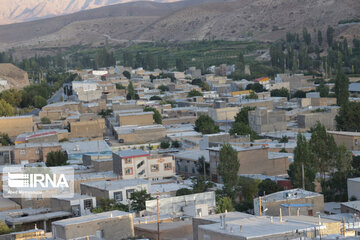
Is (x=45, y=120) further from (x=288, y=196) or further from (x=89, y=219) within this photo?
(x=89, y=219)

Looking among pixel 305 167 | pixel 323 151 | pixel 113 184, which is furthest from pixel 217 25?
pixel 113 184

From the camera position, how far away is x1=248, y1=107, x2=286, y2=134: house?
1384 inches

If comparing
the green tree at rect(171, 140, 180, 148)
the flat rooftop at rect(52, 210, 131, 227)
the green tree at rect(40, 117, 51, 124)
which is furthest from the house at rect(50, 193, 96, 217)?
the green tree at rect(40, 117, 51, 124)

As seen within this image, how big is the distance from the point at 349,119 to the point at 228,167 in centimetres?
1250

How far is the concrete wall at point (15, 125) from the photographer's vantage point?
117 feet

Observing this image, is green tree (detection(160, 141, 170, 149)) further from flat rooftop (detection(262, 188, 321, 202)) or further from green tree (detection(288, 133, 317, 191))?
flat rooftop (detection(262, 188, 321, 202))

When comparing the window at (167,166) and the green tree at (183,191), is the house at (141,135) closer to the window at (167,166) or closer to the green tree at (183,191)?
the window at (167,166)

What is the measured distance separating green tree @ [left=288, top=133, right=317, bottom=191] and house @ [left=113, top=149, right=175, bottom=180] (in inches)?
161

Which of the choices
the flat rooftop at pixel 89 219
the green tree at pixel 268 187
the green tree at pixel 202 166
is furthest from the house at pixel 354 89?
the flat rooftop at pixel 89 219

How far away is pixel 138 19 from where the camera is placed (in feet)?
523

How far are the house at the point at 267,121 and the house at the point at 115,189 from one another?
1559 centimetres

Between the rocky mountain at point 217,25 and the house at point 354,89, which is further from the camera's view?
the rocky mountain at point 217,25

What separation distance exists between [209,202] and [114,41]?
114752 millimetres

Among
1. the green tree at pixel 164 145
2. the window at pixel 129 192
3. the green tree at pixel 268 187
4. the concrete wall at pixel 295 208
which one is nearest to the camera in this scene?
the concrete wall at pixel 295 208
